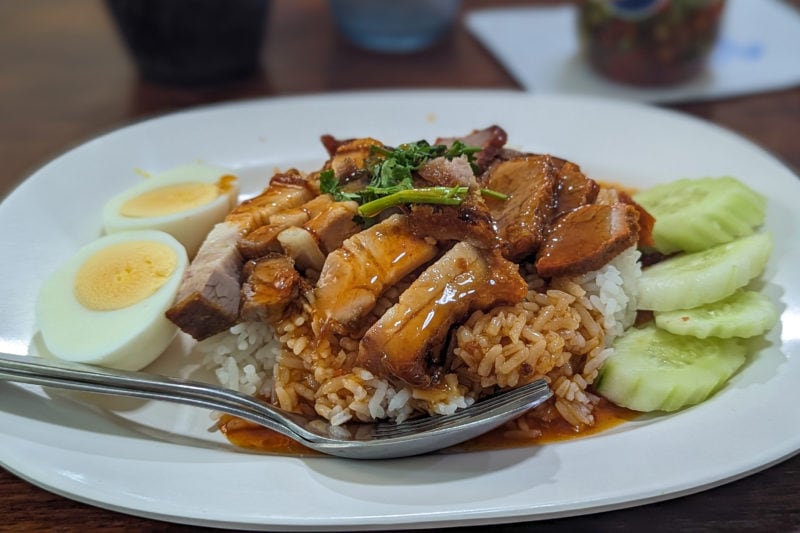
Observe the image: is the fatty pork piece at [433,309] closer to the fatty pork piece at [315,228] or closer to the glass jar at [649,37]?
the fatty pork piece at [315,228]

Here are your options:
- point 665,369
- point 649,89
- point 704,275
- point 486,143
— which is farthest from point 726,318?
point 649,89

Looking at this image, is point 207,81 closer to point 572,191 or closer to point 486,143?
point 486,143

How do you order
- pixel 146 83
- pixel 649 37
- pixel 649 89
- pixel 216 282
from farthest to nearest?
pixel 146 83 < pixel 649 89 < pixel 649 37 < pixel 216 282

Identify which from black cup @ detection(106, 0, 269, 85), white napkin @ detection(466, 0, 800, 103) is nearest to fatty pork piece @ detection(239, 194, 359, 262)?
black cup @ detection(106, 0, 269, 85)

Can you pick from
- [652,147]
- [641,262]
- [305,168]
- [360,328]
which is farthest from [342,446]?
[652,147]

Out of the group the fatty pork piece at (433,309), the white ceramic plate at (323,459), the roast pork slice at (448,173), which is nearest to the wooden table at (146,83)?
the white ceramic plate at (323,459)
